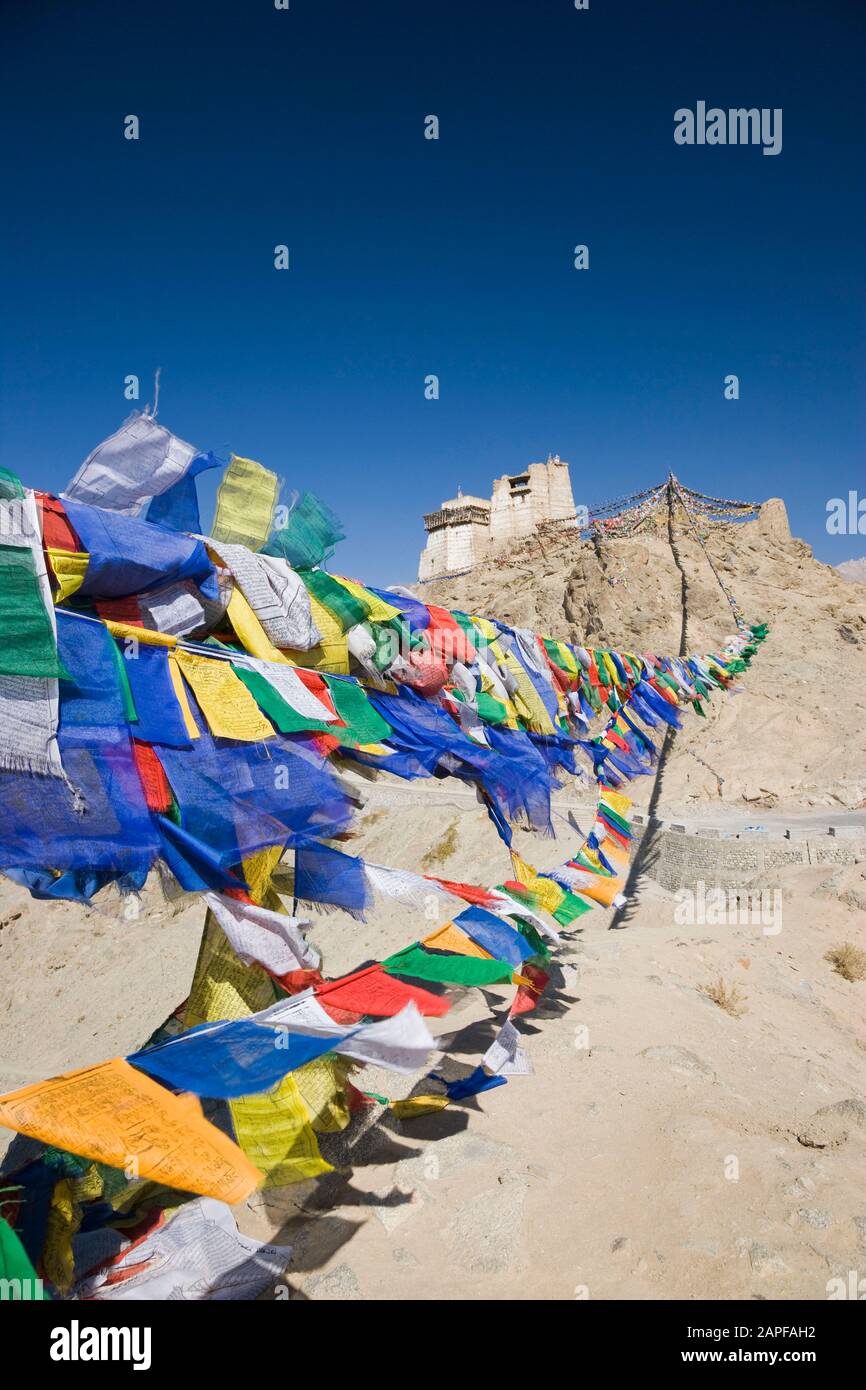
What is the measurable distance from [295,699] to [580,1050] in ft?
15.1

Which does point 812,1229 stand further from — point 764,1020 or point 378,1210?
point 764,1020

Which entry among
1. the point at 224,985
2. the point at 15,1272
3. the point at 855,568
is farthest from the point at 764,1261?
the point at 855,568

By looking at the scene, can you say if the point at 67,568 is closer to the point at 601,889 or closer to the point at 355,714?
the point at 355,714

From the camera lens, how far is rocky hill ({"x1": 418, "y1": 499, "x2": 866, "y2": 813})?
20.0m

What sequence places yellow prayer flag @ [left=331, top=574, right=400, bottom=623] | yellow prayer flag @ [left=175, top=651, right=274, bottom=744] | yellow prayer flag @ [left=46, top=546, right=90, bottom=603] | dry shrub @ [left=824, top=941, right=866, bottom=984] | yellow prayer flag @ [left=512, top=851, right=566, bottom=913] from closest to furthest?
yellow prayer flag @ [left=46, top=546, right=90, bottom=603] < yellow prayer flag @ [left=175, top=651, right=274, bottom=744] < yellow prayer flag @ [left=331, top=574, right=400, bottom=623] < yellow prayer flag @ [left=512, top=851, right=566, bottom=913] < dry shrub @ [left=824, top=941, right=866, bottom=984]

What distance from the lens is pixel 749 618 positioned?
87.4 feet

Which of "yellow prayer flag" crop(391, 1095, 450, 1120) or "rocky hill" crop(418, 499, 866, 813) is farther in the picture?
"rocky hill" crop(418, 499, 866, 813)

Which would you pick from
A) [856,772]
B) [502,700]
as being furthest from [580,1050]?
[856,772]

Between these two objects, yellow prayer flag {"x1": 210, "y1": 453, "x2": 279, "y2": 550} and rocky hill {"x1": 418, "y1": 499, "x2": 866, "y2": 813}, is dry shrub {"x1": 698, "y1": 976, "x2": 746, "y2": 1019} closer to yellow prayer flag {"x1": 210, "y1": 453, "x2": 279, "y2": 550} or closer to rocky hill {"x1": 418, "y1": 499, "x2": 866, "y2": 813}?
yellow prayer flag {"x1": 210, "y1": 453, "x2": 279, "y2": 550}

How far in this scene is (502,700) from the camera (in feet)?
20.4

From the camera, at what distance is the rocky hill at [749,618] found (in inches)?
789

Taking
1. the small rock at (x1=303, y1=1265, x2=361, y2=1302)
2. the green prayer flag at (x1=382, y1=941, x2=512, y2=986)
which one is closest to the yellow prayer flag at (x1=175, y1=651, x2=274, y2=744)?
the green prayer flag at (x1=382, y1=941, x2=512, y2=986)

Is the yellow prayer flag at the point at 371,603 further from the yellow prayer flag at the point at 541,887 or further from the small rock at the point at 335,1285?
the small rock at the point at 335,1285

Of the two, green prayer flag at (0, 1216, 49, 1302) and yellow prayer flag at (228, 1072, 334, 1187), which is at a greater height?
green prayer flag at (0, 1216, 49, 1302)
